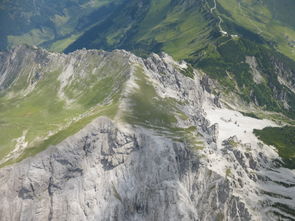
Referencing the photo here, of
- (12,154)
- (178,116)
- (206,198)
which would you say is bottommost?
(206,198)

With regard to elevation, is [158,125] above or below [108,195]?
above

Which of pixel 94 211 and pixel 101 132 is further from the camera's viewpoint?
pixel 101 132

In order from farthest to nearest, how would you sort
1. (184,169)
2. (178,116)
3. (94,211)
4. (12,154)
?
(178,116) < (12,154) < (184,169) < (94,211)

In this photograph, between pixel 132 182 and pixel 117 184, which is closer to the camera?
pixel 117 184

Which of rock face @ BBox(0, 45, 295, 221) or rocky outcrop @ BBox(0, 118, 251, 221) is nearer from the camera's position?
rocky outcrop @ BBox(0, 118, 251, 221)

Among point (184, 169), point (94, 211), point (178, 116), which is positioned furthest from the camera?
point (178, 116)

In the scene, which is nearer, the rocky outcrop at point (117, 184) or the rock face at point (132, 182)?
the rocky outcrop at point (117, 184)

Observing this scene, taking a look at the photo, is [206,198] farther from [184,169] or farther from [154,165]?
[154,165]

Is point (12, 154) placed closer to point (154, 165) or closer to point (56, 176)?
point (56, 176)

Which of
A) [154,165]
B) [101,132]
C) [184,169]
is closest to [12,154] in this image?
[101,132]
